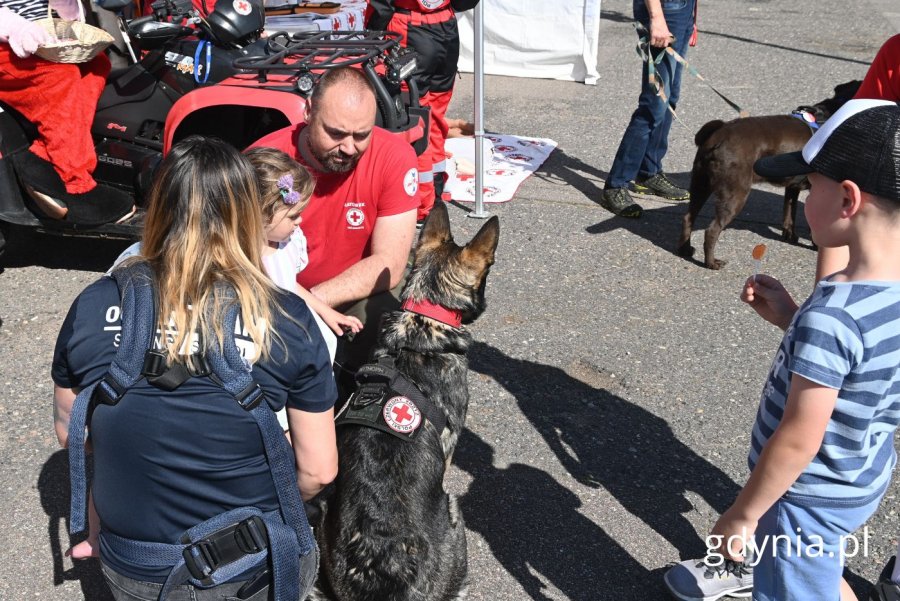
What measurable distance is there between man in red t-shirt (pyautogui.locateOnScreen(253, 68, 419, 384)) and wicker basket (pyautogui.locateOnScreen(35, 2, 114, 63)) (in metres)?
1.74

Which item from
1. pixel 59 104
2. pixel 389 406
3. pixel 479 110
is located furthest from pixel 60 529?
pixel 479 110

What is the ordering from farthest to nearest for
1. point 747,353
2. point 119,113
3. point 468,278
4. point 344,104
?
point 119,113 → point 747,353 → point 344,104 → point 468,278

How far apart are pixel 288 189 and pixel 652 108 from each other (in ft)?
13.4

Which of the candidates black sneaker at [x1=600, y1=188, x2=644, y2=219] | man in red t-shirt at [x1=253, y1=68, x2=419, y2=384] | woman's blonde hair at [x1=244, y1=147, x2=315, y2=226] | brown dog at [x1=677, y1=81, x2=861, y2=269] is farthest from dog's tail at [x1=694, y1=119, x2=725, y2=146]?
woman's blonde hair at [x1=244, y1=147, x2=315, y2=226]

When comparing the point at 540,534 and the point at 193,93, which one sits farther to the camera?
the point at 193,93

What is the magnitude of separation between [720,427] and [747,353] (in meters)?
0.73

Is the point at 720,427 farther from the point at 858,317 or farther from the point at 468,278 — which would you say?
the point at 858,317

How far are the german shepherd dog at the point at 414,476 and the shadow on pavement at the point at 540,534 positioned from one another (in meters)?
0.54

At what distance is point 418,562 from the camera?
2.47m

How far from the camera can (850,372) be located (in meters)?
1.87

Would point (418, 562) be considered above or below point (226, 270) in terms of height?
below

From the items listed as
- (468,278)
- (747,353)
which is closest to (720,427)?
(747,353)

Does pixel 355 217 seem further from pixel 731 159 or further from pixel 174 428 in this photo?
pixel 731 159

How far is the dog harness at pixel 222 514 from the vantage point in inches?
70.5
